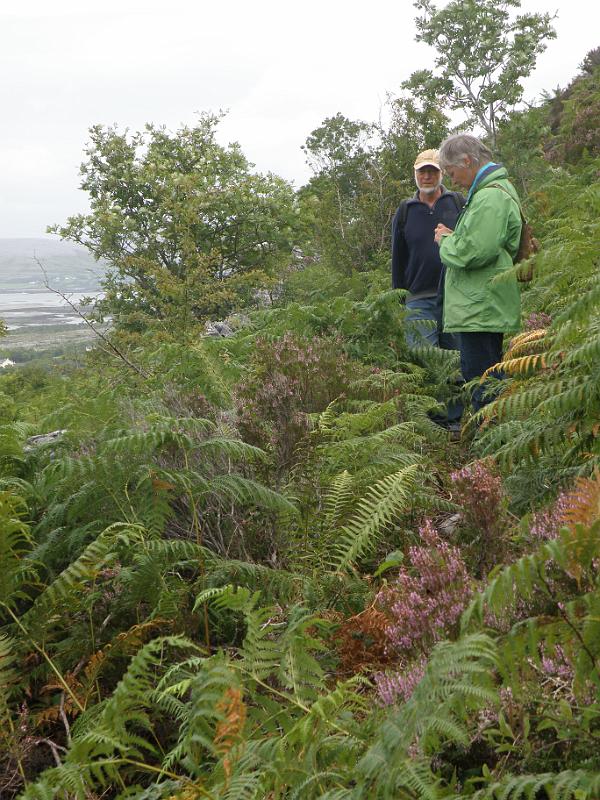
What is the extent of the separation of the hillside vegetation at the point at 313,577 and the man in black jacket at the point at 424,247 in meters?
0.33

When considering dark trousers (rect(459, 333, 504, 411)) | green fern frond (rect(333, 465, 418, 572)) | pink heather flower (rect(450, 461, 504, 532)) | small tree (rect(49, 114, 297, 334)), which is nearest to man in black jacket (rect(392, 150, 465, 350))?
dark trousers (rect(459, 333, 504, 411))

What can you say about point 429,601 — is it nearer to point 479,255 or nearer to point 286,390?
point 286,390

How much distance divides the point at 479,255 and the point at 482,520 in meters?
2.34

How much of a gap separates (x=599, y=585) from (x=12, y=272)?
84.8 metres

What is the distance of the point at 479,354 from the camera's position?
5.11m

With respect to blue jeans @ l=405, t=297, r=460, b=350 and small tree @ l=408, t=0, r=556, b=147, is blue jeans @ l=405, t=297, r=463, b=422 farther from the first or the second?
small tree @ l=408, t=0, r=556, b=147

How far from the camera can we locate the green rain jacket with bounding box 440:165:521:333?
4.74 m

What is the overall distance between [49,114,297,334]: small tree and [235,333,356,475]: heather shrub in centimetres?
699

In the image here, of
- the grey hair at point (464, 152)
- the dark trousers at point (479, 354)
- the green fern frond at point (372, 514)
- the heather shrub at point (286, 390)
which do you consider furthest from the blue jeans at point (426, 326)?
the green fern frond at point (372, 514)

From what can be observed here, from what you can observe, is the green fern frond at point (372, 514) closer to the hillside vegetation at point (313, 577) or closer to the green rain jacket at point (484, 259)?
the hillside vegetation at point (313, 577)

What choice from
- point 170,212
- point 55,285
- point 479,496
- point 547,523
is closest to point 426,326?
point 479,496

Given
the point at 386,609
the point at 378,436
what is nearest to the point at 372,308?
the point at 378,436

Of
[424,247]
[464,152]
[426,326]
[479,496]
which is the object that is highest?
[464,152]

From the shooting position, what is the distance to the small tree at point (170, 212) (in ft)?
41.4
